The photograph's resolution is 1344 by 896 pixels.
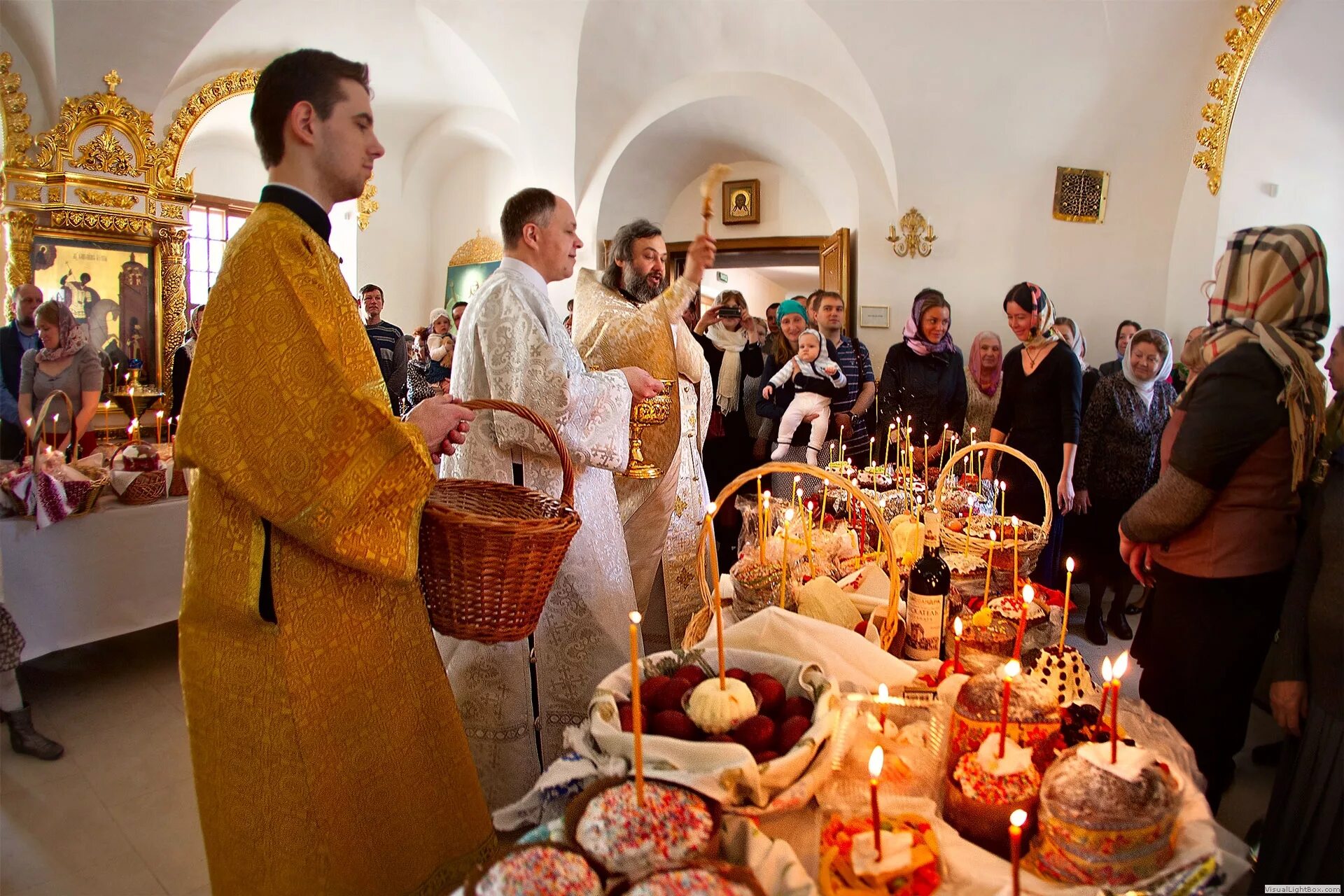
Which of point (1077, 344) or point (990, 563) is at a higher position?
point (1077, 344)

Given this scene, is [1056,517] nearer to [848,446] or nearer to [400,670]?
[848,446]

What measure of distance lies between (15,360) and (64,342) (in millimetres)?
995

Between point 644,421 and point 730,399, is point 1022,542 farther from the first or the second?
point 730,399

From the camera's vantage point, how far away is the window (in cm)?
1114

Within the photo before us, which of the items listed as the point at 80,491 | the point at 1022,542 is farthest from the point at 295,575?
the point at 80,491

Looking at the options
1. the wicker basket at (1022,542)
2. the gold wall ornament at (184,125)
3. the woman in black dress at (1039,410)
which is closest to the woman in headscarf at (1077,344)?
the woman in black dress at (1039,410)

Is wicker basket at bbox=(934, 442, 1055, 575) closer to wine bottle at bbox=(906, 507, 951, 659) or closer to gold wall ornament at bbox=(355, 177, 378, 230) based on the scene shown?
wine bottle at bbox=(906, 507, 951, 659)

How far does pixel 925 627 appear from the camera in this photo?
5.61 feet

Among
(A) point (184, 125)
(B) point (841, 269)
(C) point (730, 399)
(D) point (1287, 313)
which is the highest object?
(A) point (184, 125)

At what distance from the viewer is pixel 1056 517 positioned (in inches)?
167

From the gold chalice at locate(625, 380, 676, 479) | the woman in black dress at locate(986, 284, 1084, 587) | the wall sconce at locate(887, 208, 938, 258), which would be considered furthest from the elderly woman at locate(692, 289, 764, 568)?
the gold chalice at locate(625, 380, 676, 479)

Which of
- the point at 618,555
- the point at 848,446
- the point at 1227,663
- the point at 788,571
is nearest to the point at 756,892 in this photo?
the point at 788,571

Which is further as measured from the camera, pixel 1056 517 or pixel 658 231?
pixel 1056 517

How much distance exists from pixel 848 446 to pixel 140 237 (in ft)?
25.5
